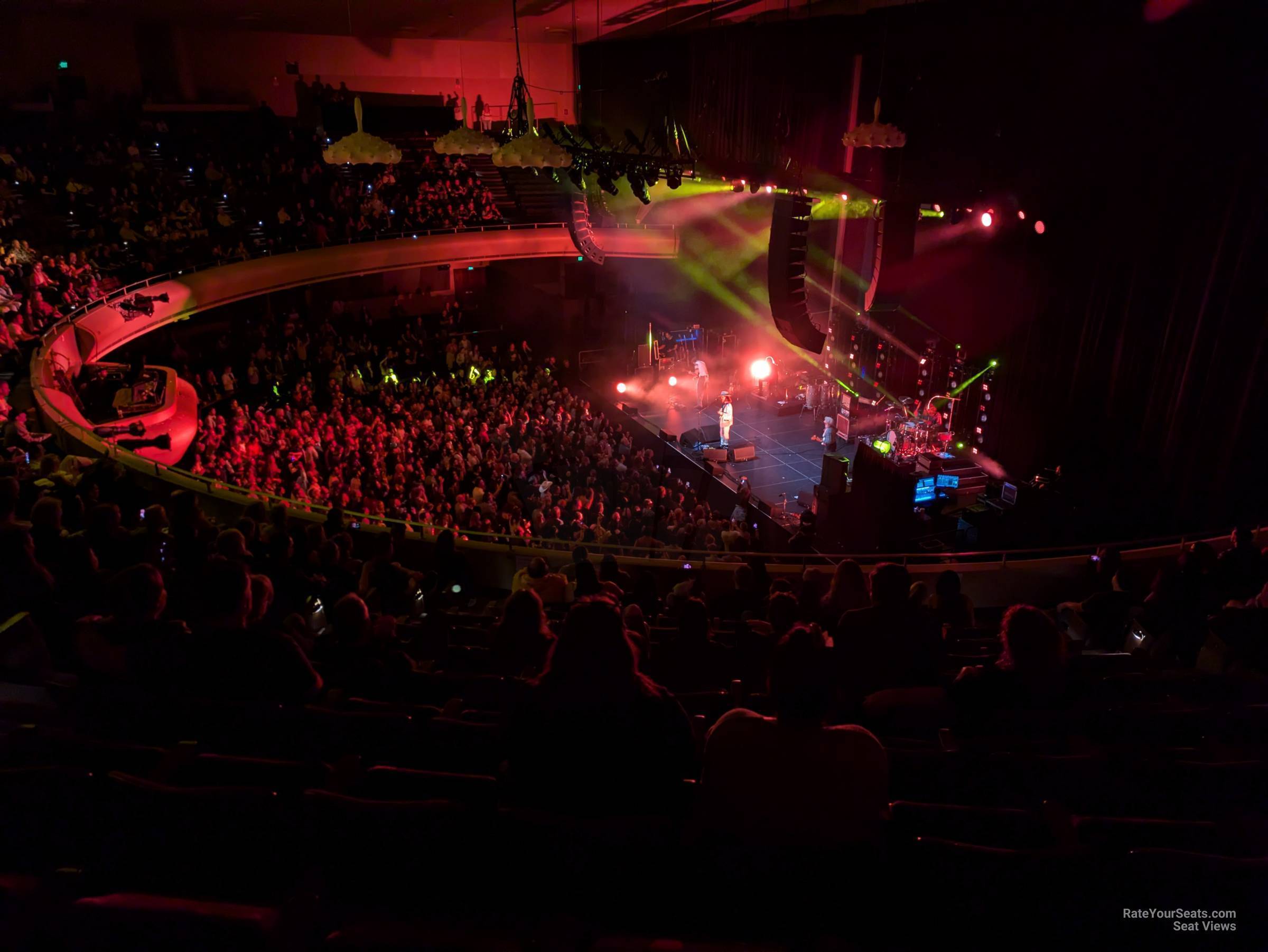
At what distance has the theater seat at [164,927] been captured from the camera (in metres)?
1.81

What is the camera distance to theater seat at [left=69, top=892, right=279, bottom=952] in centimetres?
181

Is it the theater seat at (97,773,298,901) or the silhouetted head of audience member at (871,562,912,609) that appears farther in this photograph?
the silhouetted head of audience member at (871,562,912,609)

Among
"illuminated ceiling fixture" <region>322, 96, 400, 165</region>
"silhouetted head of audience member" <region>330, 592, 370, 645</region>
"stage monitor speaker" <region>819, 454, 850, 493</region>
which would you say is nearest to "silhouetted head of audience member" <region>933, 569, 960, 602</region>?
"silhouetted head of audience member" <region>330, 592, 370, 645</region>

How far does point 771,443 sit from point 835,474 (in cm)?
448

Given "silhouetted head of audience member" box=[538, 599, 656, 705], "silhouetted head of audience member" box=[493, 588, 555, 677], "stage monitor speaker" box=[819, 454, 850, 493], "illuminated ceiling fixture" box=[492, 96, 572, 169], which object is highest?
"illuminated ceiling fixture" box=[492, 96, 572, 169]

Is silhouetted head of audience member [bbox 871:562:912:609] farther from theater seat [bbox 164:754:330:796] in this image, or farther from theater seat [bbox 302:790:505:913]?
theater seat [bbox 164:754:330:796]

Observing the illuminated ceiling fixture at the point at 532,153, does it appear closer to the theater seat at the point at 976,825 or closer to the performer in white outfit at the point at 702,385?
the theater seat at the point at 976,825

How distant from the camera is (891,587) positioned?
3287mm

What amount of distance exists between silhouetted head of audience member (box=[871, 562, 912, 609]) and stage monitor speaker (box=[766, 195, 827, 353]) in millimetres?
10192

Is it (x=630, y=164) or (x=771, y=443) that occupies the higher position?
(x=630, y=164)

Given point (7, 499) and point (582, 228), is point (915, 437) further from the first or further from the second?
point (7, 499)

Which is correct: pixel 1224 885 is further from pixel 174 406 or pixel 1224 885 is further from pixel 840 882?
pixel 174 406

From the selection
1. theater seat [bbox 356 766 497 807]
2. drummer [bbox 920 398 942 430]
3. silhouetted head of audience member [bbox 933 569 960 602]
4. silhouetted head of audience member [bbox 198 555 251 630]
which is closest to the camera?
theater seat [bbox 356 766 497 807]

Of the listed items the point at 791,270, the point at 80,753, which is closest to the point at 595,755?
the point at 80,753
